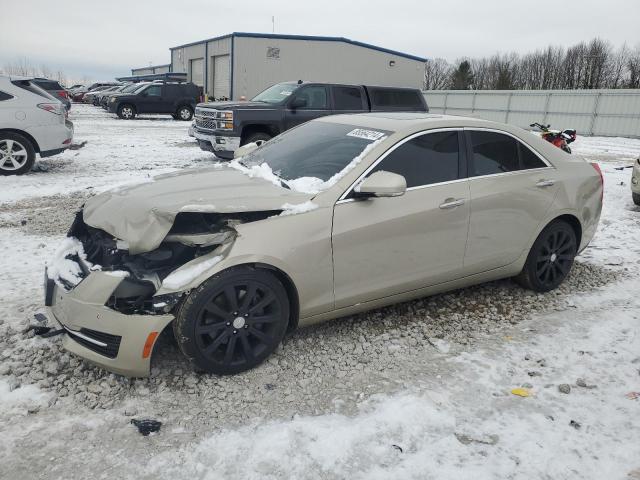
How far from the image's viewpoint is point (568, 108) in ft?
87.2

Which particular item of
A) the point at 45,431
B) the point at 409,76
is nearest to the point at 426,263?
the point at 45,431

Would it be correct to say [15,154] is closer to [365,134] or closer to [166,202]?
[166,202]

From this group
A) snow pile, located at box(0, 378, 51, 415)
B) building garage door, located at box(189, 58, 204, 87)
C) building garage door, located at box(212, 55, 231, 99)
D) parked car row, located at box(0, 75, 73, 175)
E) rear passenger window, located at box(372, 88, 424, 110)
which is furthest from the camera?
building garage door, located at box(189, 58, 204, 87)

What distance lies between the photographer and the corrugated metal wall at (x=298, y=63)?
32.9 metres

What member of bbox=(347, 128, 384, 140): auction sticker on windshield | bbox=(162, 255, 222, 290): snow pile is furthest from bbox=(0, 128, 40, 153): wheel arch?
bbox=(162, 255, 222, 290): snow pile

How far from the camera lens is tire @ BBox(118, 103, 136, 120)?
2531 centimetres

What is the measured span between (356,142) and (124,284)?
1976 mm

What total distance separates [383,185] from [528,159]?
1825mm

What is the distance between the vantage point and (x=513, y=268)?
449cm

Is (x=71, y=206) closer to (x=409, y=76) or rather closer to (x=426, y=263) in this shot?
(x=426, y=263)

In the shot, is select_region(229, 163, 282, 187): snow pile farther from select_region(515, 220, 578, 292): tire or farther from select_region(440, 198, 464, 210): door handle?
select_region(515, 220, 578, 292): tire

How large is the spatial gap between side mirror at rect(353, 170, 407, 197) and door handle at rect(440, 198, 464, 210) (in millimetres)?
565

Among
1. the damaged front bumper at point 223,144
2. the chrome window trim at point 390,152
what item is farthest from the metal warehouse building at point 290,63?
the chrome window trim at point 390,152

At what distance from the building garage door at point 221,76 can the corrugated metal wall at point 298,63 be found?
146 cm
